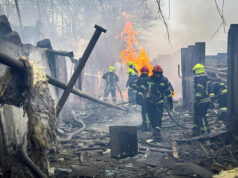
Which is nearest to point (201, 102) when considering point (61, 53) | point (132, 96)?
point (61, 53)

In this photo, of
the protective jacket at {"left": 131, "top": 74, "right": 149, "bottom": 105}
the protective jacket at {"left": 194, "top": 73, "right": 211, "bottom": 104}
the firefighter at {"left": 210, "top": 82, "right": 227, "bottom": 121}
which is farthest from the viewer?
the firefighter at {"left": 210, "top": 82, "right": 227, "bottom": 121}

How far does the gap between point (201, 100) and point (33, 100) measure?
18.0ft

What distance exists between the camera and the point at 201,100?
6.98m

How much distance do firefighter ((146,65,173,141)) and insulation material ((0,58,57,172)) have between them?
466cm

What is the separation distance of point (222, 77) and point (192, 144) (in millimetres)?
6954

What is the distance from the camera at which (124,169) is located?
4.84 metres

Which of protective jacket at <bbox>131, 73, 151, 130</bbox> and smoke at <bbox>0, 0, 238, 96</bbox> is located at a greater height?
smoke at <bbox>0, 0, 238, 96</bbox>

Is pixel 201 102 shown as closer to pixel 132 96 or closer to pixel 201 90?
pixel 201 90

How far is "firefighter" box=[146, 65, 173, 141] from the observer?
7.21m

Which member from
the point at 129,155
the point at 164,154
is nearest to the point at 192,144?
the point at 164,154

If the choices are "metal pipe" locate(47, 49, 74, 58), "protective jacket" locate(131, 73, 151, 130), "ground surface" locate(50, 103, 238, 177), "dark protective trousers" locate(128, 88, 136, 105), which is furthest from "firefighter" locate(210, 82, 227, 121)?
"metal pipe" locate(47, 49, 74, 58)

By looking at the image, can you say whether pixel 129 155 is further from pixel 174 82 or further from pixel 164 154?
pixel 174 82

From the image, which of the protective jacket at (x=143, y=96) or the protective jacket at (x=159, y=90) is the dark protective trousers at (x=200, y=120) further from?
the protective jacket at (x=143, y=96)

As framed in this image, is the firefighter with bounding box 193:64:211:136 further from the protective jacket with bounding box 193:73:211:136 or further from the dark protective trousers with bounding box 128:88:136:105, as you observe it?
the dark protective trousers with bounding box 128:88:136:105
